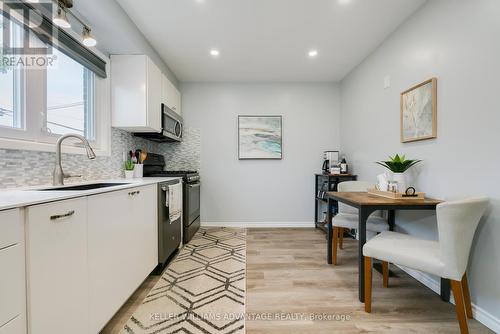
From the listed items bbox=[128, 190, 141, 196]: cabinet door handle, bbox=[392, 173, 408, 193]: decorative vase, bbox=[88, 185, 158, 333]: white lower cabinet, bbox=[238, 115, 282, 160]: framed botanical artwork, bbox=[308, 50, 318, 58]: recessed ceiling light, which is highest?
bbox=[308, 50, 318, 58]: recessed ceiling light

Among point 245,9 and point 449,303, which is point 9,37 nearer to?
point 245,9

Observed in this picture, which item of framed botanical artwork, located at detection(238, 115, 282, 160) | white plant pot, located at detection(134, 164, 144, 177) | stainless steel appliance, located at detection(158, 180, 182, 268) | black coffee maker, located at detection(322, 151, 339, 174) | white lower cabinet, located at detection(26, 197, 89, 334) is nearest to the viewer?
white lower cabinet, located at detection(26, 197, 89, 334)

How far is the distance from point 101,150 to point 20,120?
0.83 meters

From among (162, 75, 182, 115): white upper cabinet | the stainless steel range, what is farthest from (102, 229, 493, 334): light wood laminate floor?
Result: (162, 75, 182, 115): white upper cabinet

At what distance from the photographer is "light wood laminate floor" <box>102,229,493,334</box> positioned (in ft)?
4.70

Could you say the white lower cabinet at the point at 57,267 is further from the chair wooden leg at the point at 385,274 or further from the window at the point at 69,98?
the chair wooden leg at the point at 385,274

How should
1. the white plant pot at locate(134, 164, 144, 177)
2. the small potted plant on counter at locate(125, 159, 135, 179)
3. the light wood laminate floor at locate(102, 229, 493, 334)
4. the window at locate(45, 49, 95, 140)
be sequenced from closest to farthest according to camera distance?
1. the light wood laminate floor at locate(102, 229, 493, 334)
2. the window at locate(45, 49, 95, 140)
3. the small potted plant on counter at locate(125, 159, 135, 179)
4. the white plant pot at locate(134, 164, 144, 177)

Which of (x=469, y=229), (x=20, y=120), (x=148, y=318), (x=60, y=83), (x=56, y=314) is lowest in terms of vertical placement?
(x=148, y=318)

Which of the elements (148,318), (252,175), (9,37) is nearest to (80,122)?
(9,37)

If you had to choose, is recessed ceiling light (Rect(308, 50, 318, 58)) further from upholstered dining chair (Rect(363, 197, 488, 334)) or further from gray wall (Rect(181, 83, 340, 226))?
upholstered dining chair (Rect(363, 197, 488, 334))

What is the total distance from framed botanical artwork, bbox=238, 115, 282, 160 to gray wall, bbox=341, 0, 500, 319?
5.36ft

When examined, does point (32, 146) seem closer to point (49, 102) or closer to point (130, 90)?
point (49, 102)

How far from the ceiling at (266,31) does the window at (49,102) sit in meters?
0.77

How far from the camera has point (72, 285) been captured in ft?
3.42
